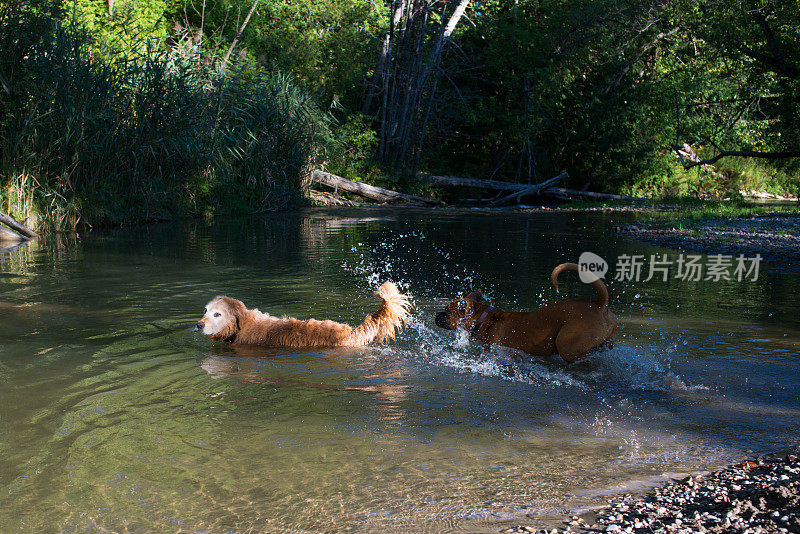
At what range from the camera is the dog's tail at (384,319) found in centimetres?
620

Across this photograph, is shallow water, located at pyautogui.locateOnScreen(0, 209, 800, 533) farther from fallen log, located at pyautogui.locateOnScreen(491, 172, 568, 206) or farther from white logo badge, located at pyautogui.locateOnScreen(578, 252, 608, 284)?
fallen log, located at pyautogui.locateOnScreen(491, 172, 568, 206)

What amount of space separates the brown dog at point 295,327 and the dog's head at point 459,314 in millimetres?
400

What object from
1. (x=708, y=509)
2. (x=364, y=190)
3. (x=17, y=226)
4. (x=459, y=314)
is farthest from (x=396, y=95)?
(x=708, y=509)

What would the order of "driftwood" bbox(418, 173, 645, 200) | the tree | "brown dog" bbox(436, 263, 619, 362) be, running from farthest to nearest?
"driftwood" bbox(418, 173, 645, 200) → the tree → "brown dog" bbox(436, 263, 619, 362)

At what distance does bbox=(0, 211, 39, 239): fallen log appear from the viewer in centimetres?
1370

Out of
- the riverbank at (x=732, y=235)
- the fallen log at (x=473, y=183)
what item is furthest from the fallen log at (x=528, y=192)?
the riverbank at (x=732, y=235)

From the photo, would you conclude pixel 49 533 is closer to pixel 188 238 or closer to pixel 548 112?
pixel 188 238

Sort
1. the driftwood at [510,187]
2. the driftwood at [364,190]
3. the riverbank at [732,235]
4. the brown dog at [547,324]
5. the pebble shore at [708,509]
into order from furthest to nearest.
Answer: the driftwood at [510,187], the driftwood at [364,190], the riverbank at [732,235], the brown dog at [547,324], the pebble shore at [708,509]

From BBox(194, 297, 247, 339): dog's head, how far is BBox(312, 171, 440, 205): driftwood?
18.3m

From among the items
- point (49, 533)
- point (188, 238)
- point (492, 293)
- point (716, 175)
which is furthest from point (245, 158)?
point (716, 175)

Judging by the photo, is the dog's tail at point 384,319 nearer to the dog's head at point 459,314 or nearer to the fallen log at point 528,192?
the dog's head at point 459,314

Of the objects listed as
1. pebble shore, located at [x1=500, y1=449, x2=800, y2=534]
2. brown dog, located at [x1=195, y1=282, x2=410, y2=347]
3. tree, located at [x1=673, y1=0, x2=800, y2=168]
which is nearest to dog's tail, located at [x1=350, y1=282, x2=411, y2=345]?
brown dog, located at [x1=195, y1=282, x2=410, y2=347]

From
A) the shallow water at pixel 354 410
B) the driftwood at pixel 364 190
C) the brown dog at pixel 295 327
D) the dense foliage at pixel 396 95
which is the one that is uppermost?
the dense foliage at pixel 396 95

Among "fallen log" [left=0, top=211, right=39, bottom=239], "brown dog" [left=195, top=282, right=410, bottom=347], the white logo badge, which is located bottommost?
"brown dog" [left=195, top=282, right=410, bottom=347]
